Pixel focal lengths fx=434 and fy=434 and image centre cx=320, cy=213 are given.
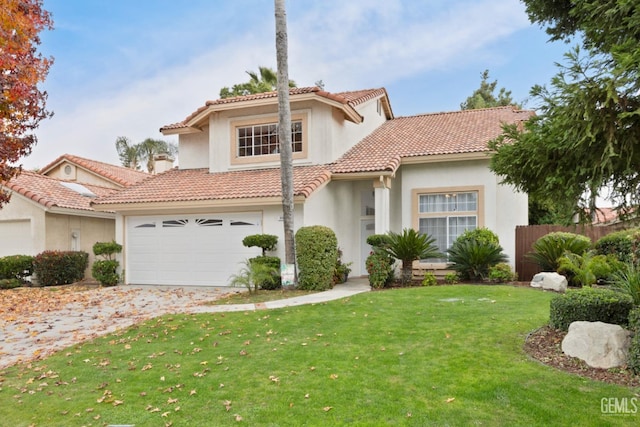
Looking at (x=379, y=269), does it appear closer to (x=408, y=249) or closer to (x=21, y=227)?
(x=408, y=249)

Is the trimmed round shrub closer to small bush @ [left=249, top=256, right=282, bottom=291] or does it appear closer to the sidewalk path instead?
the sidewalk path

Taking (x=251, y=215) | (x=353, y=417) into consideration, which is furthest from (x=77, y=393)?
(x=251, y=215)

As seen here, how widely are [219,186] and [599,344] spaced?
12466 millimetres

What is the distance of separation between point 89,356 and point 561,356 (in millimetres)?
7083

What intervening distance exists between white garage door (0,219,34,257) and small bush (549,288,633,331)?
19.3 metres

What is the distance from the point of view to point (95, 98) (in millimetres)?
21656

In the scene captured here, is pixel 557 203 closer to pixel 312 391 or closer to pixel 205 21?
pixel 312 391

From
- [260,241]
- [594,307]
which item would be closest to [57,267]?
[260,241]

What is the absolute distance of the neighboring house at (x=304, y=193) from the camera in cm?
1472

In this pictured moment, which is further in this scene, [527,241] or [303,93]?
[303,93]

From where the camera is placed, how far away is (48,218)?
59.0 ft

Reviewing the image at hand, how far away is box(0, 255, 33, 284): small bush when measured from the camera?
16.8 m

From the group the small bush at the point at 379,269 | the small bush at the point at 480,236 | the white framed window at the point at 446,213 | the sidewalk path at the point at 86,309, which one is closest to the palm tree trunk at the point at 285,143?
the sidewalk path at the point at 86,309

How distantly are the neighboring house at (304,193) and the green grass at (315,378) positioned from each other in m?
6.27
